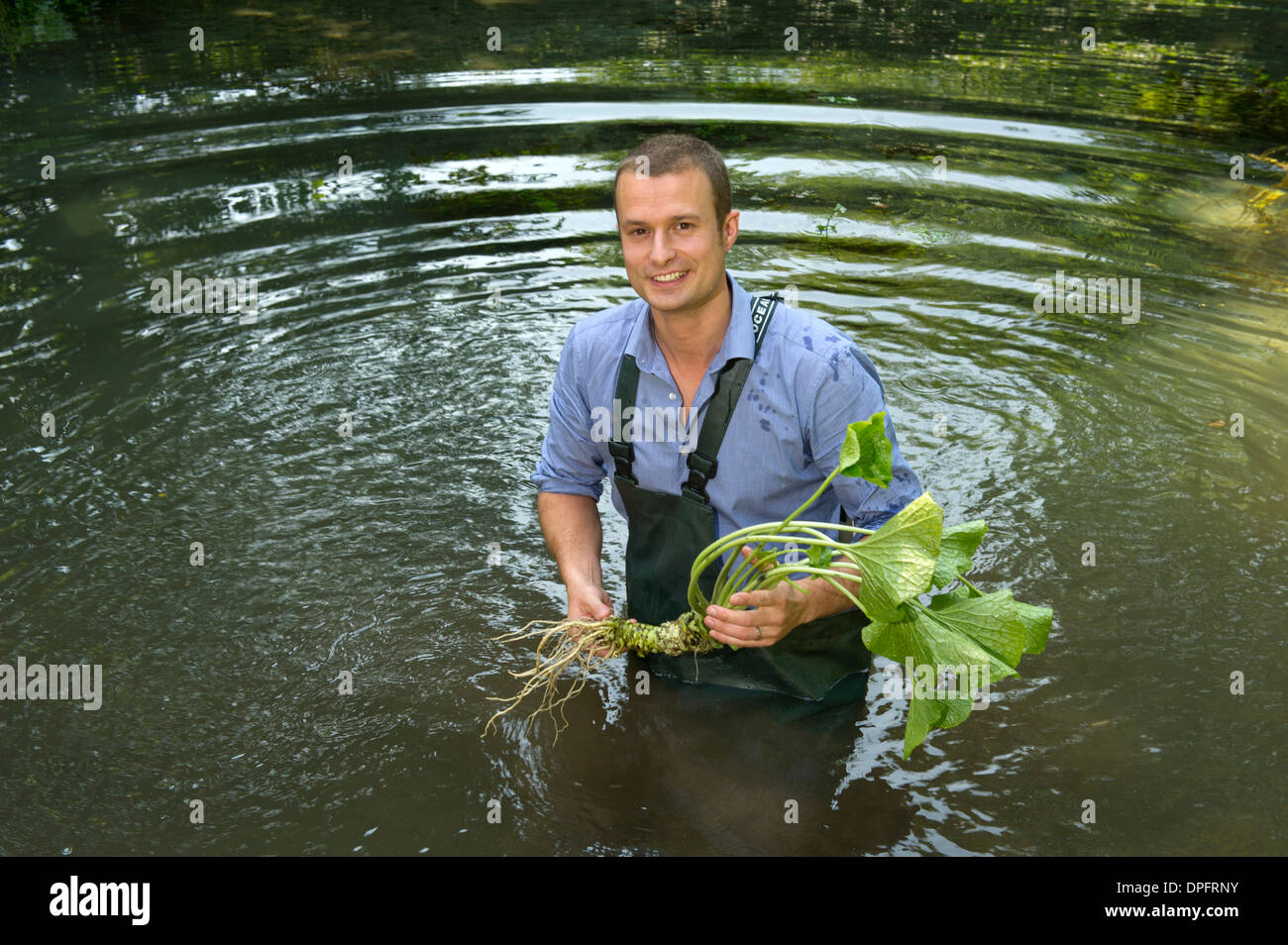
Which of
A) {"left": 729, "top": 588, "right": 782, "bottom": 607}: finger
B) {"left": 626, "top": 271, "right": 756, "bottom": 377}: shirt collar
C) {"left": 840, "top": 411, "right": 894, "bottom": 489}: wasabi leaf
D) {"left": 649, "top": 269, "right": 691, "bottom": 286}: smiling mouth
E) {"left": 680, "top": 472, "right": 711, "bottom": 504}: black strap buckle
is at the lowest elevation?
{"left": 729, "top": 588, "right": 782, "bottom": 607}: finger

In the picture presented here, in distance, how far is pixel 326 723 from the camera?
12.9ft

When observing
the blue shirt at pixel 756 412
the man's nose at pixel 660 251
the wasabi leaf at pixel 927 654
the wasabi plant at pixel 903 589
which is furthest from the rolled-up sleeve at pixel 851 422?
the man's nose at pixel 660 251

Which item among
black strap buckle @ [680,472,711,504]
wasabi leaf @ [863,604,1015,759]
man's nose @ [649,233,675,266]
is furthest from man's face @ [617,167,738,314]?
wasabi leaf @ [863,604,1015,759]

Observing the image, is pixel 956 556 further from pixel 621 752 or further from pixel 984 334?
pixel 984 334

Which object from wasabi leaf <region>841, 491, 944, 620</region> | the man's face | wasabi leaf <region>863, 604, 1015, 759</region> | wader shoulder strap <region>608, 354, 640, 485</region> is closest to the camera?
wasabi leaf <region>841, 491, 944, 620</region>

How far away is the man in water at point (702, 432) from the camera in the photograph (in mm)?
3232

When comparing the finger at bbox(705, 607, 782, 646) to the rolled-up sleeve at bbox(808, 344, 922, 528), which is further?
the rolled-up sleeve at bbox(808, 344, 922, 528)

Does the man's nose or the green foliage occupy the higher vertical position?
the man's nose

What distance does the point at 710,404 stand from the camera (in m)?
3.40

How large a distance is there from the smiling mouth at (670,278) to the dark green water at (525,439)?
141 cm

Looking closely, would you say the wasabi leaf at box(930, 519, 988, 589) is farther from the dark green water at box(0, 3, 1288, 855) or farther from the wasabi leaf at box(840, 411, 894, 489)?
the dark green water at box(0, 3, 1288, 855)

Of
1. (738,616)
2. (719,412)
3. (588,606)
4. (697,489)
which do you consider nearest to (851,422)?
(719,412)

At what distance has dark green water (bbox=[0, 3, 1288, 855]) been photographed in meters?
3.62

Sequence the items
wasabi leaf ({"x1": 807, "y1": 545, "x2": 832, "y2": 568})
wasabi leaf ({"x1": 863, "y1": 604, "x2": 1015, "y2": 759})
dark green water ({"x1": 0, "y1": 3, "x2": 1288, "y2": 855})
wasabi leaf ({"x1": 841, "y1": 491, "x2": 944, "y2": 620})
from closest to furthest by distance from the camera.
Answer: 1. wasabi leaf ({"x1": 841, "y1": 491, "x2": 944, "y2": 620})
2. wasabi leaf ({"x1": 863, "y1": 604, "x2": 1015, "y2": 759})
3. wasabi leaf ({"x1": 807, "y1": 545, "x2": 832, "y2": 568})
4. dark green water ({"x1": 0, "y1": 3, "x2": 1288, "y2": 855})
